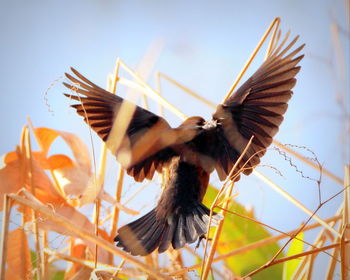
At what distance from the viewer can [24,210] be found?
2.36ft

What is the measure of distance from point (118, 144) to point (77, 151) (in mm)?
120

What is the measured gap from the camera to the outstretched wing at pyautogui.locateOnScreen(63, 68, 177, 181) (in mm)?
783

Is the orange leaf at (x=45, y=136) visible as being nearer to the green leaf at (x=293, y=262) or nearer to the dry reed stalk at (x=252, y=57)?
the dry reed stalk at (x=252, y=57)

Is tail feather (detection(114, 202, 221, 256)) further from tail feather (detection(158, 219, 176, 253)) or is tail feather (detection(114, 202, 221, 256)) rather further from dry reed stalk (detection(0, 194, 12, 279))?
dry reed stalk (detection(0, 194, 12, 279))

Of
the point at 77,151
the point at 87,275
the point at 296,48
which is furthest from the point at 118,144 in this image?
the point at 296,48

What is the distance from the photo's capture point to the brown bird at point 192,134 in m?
0.78

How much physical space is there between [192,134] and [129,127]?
11cm

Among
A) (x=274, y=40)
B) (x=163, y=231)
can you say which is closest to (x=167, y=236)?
(x=163, y=231)

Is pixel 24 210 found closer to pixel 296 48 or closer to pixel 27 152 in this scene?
pixel 27 152

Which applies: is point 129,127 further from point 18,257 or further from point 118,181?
point 18,257

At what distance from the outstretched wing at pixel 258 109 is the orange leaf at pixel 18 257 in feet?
1.17

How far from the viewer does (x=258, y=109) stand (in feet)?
2.70

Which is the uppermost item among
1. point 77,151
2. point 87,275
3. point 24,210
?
point 77,151

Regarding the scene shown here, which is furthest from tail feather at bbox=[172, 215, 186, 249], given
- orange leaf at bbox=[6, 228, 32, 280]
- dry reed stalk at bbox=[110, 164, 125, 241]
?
orange leaf at bbox=[6, 228, 32, 280]
